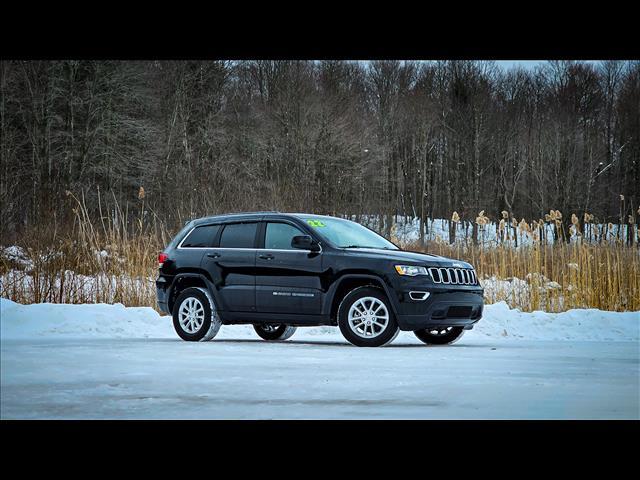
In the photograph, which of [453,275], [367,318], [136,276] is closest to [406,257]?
[453,275]

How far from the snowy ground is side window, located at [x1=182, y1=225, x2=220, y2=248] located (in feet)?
4.62

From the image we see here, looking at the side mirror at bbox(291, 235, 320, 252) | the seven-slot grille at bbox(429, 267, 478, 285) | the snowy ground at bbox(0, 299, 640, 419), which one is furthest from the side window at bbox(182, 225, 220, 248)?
the seven-slot grille at bbox(429, 267, 478, 285)

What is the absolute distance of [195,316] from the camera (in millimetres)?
13703

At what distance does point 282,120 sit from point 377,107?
36.7ft

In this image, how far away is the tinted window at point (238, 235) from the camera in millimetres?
13492

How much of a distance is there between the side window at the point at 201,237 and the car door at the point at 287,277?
95cm

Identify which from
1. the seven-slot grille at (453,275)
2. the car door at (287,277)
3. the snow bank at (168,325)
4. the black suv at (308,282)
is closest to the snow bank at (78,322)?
the snow bank at (168,325)

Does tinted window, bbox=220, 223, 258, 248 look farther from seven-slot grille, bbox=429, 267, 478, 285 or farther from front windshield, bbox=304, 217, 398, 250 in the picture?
seven-slot grille, bbox=429, 267, 478, 285

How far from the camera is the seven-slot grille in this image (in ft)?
40.7

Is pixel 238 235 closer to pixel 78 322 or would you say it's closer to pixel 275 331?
pixel 275 331

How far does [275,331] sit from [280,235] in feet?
5.80

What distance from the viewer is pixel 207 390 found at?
8.72 metres

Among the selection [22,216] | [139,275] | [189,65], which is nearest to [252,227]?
[139,275]

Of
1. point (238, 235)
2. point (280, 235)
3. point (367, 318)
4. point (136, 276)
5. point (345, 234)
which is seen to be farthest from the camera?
point (136, 276)
